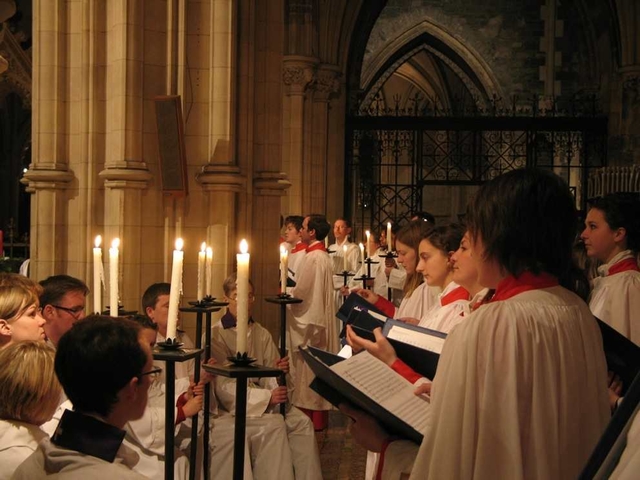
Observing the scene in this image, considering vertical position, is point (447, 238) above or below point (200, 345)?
above

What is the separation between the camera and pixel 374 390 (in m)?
2.49

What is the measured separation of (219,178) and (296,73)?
29.2 feet

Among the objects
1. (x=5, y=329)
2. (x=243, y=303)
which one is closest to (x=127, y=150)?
(x=5, y=329)

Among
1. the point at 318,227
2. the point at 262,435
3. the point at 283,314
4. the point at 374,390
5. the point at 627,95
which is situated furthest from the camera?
the point at 627,95

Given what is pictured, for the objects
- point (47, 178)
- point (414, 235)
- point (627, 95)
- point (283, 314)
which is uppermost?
point (627, 95)

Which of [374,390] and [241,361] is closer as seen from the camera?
[374,390]

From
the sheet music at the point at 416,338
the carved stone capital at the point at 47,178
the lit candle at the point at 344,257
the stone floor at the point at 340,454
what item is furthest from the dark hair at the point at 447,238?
the lit candle at the point at 344,257

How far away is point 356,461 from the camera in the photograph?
22.4ft

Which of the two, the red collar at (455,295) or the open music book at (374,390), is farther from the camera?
the red collar at (455,295)

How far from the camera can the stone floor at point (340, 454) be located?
6453 millimetres

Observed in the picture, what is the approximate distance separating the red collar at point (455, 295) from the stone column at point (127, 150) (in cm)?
256

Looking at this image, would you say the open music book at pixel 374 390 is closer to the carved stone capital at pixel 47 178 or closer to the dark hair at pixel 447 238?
the dark hair at pixel 447 238

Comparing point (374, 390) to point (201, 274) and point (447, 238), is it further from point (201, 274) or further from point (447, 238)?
point (447, 238)

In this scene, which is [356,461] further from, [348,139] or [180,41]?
[348,139]
